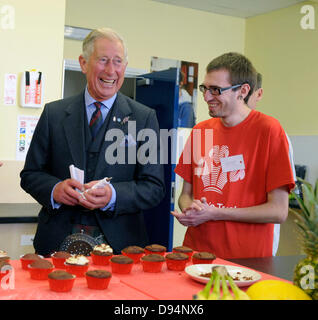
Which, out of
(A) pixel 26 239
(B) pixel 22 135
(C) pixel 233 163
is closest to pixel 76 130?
(C) pixel 233 163

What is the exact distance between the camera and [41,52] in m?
3.74

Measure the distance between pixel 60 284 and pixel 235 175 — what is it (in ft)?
3.83

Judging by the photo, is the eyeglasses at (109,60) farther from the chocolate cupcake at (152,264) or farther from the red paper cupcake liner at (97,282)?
the red paper cupcake liner at (97,282)

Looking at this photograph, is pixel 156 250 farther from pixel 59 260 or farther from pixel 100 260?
pixel 59 260

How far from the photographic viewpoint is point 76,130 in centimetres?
222

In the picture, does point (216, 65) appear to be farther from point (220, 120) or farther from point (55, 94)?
point (55, 94)

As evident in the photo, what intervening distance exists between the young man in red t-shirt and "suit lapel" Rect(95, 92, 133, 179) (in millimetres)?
377

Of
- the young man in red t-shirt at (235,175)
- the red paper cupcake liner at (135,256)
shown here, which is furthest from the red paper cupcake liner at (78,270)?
the young man in red t-shirt at (235,175)

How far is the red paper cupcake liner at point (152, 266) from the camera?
155 cm

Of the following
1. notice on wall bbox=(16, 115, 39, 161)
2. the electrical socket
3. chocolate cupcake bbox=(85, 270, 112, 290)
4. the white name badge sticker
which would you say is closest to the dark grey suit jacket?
the white name badge sticker

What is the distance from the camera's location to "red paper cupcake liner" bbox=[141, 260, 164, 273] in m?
1.55

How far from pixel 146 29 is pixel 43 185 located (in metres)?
4.12

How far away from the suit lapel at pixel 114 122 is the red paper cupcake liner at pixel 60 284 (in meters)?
0.91
